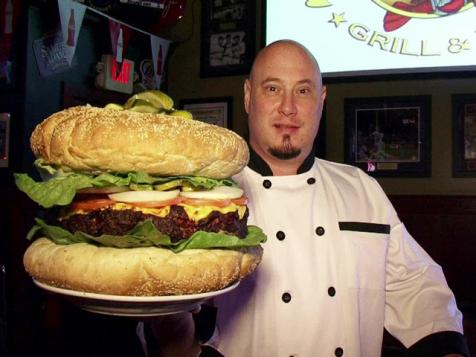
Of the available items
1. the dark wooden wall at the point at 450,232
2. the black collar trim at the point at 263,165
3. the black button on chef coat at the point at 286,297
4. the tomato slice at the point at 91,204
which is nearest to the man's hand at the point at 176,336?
the black button on chef coat at the point at 286,297

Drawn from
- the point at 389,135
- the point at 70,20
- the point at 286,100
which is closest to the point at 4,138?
the point at 70,20

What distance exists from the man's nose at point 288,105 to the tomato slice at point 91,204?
1.13m

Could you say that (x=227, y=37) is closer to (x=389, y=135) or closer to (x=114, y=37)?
(x=114, y=37)

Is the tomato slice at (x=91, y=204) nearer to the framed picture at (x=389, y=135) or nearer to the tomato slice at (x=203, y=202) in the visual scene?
the tomato slice at (x=203, y=202)

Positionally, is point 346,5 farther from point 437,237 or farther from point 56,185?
point 56,185

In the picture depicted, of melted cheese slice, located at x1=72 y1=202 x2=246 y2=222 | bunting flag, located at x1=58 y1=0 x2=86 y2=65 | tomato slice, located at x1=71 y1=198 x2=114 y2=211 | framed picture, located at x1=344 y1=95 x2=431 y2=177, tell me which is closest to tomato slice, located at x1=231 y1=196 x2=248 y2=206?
melted cheese slice, located at x1=72 y1=202 x2=246 y2=222

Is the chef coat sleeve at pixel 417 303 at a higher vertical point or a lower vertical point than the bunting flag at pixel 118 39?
lower

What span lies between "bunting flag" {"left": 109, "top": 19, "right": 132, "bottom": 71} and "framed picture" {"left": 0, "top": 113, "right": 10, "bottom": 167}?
3.31 feet

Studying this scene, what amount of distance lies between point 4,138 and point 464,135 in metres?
3.47

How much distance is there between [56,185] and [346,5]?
122 inches

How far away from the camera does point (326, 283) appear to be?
2068mm

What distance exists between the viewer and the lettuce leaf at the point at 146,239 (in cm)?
117

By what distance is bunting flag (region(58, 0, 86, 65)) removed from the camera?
2.96 metres

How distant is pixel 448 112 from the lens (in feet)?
11.9
